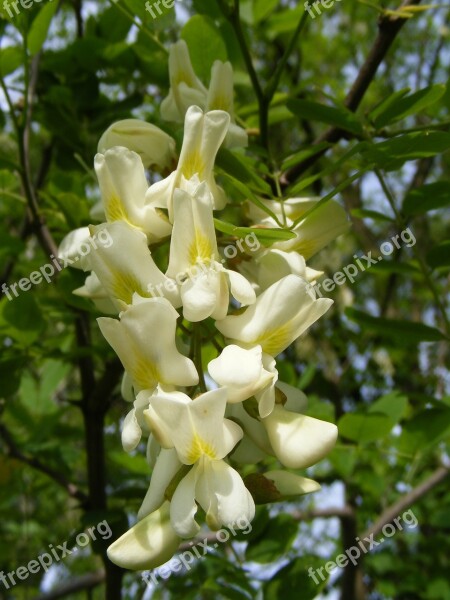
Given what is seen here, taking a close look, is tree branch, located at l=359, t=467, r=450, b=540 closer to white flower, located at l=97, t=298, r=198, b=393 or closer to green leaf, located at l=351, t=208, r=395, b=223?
green leaf, located at l=351, t=208, r=395, b=223

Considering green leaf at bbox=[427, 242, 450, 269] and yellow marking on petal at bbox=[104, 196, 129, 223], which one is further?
green leaf at bbox=[427, 242, 450, 269]

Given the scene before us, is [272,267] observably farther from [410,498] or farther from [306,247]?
[410,498]

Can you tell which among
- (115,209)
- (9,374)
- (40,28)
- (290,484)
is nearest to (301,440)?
(290,484)

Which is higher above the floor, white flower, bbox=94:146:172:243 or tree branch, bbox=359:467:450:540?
white flower, bbox=94:146:172:243

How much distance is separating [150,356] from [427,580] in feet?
5.21

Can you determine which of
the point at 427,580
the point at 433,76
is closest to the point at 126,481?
the point at 427,580

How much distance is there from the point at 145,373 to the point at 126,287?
0.08 meters

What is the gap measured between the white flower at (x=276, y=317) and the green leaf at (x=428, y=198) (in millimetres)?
340

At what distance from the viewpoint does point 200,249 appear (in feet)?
1.96

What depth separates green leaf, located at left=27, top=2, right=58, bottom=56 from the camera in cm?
87

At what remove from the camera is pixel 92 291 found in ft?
2.25

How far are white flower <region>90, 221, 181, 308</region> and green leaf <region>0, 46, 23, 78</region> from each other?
0.46 meters

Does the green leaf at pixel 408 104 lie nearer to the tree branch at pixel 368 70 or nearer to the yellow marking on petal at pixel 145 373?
the tree branch at pixel 368 70

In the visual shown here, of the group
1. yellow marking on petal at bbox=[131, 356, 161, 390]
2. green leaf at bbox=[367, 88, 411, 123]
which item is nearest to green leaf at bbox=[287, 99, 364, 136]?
green leaf at bbox=[367, 88, 411, 123]
